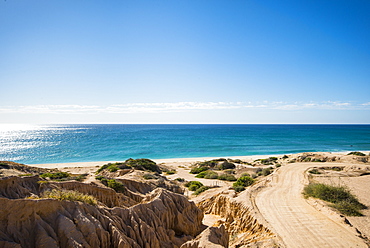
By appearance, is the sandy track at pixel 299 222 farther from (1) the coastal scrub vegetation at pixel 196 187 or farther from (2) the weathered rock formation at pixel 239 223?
(1) the coastal scrub vegetation at pixel 196 187

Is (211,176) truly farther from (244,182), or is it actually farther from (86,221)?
(86,221)

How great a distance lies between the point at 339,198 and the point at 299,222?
792cm

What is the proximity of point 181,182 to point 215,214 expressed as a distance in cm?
1463

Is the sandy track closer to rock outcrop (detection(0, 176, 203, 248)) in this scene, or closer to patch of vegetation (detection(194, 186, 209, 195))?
rock outcrop (detection(0, 176, 203, 248))

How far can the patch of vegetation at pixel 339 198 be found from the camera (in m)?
18.9

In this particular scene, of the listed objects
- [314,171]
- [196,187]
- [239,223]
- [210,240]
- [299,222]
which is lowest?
[196,187]

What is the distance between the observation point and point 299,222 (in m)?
16.5

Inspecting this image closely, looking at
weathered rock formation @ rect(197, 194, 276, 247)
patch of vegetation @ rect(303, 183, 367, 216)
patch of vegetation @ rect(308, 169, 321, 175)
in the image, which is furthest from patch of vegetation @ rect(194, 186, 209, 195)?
patch of vegetation @ rect(308, 169, 321, 175)

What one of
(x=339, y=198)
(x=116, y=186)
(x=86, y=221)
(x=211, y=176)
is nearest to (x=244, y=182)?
(x=211, y=176)

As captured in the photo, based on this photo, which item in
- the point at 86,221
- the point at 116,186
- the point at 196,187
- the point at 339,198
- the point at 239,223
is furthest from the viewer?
the point at 196,187

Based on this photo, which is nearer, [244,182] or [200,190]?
[200,190]

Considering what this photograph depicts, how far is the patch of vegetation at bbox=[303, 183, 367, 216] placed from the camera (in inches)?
742

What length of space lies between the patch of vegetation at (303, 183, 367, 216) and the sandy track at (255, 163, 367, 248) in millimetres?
1506

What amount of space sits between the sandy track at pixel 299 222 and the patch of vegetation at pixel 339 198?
4.94ft
